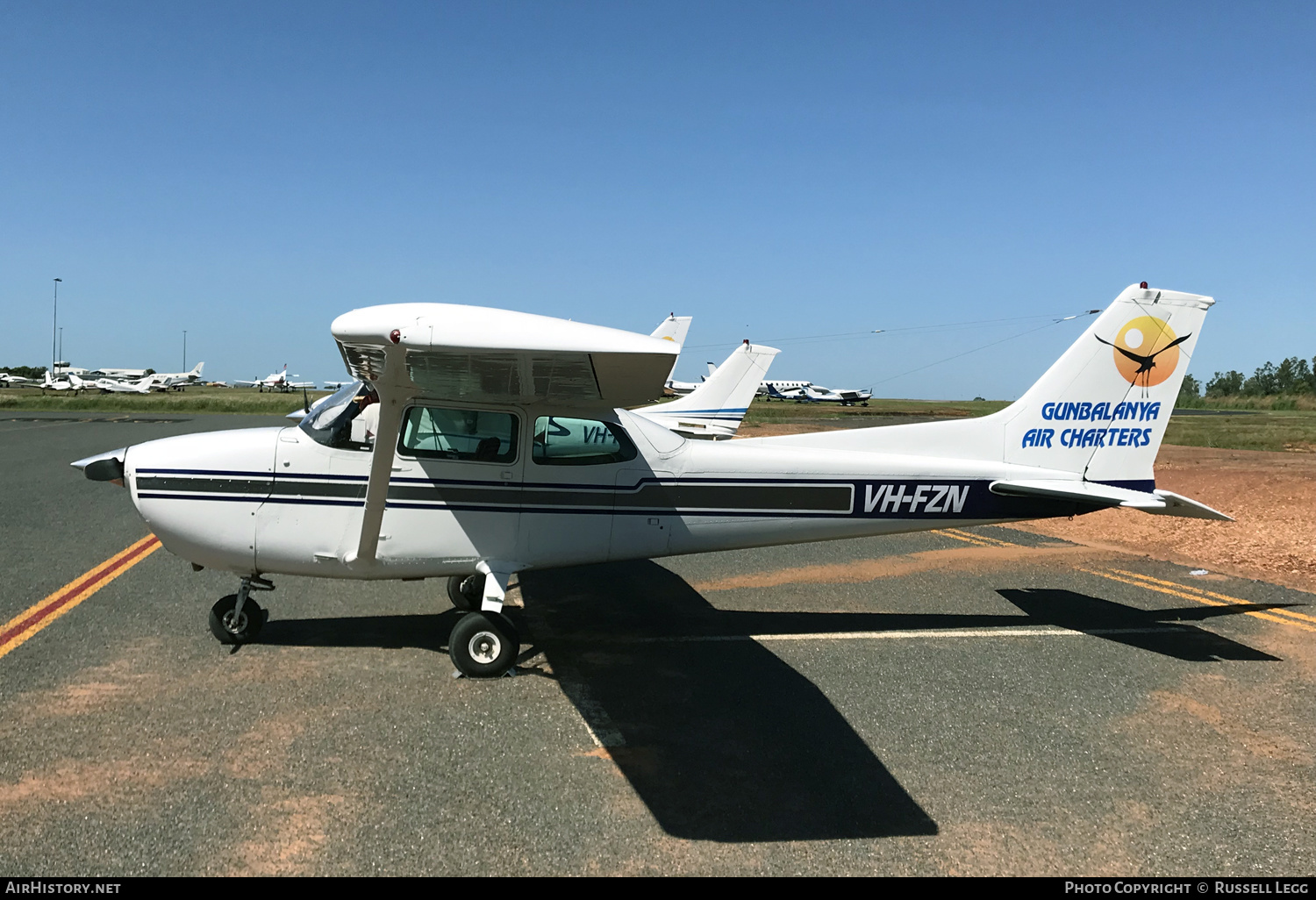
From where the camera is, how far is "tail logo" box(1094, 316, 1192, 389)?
273 inches

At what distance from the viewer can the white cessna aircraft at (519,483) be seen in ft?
17.6

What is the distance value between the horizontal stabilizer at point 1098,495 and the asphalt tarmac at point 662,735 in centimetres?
107

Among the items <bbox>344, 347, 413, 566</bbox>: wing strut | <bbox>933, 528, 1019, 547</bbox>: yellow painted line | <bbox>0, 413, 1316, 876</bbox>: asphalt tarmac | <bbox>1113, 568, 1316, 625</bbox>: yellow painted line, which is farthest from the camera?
<bbox>933, 528, 1019, 547</bbox>: yellow painted line

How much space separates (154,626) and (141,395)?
7461 centimetres

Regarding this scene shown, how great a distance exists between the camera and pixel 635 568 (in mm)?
8891

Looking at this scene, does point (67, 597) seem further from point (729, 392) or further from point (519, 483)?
point (729, 392)

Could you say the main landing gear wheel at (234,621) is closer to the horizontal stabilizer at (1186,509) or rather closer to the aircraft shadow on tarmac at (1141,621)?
the aircraft shadow on tarmac at (1141,621)

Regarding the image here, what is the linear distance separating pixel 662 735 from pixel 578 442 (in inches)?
88.6

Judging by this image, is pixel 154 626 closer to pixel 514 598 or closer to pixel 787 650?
pixel 514 598

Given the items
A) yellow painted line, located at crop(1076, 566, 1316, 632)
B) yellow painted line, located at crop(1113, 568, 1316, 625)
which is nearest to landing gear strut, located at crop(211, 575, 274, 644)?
yellow painted line, located at crop(1076, 566, 1316, 632)

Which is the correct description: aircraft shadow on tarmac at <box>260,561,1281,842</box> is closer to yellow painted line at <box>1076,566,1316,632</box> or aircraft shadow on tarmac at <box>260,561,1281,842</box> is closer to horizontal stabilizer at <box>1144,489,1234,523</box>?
yellow painted line at <box>1076,566,1316,632</box>

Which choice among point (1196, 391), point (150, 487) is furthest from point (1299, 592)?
point (1196, 391)

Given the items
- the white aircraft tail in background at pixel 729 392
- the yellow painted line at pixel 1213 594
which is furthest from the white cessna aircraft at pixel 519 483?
the white aircraft tail in background at pixel 729 392

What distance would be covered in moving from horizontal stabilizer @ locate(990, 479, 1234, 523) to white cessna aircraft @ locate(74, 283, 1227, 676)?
0.02 meters
